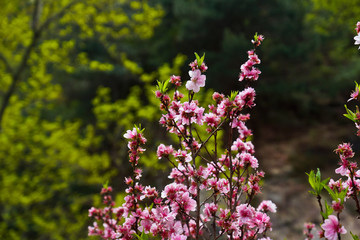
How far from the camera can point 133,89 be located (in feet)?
28.7

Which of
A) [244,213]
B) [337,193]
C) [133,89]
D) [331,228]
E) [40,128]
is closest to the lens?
[331,228]

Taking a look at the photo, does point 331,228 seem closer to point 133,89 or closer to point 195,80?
point 195,80

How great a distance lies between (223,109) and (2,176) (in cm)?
699

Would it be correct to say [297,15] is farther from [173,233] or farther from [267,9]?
[173,233]

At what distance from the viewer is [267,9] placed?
9.12 metres

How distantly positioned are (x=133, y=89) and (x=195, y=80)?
752cm

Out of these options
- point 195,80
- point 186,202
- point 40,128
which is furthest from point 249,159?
point 40,128

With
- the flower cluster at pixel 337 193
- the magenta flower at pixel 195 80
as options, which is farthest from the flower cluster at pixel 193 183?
the flower cluster at pixel 337 193

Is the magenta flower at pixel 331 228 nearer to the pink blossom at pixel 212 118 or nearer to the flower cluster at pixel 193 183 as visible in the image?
the flower cluster at pixel 193 183

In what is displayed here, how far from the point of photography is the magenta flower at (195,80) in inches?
55.2

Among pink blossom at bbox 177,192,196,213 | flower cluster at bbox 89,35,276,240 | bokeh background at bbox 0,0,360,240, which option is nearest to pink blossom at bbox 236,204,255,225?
flower cluster at bbox 89,35,276,240

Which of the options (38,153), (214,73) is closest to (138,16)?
(214,73)

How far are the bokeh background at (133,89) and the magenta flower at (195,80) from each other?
16.2ft

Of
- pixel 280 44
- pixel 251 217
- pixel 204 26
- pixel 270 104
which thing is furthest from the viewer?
pixel 270 104
